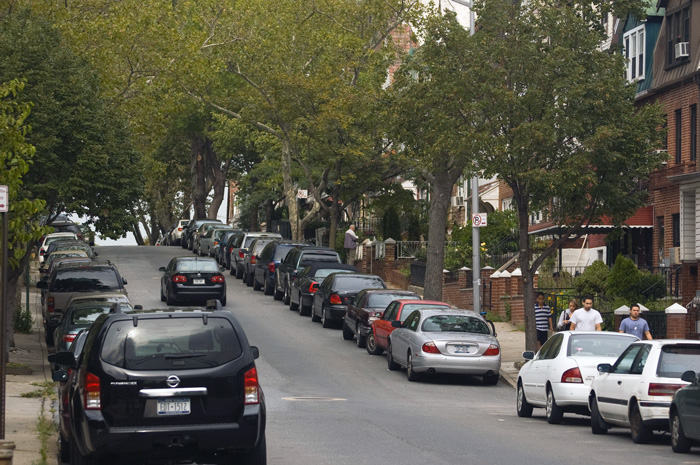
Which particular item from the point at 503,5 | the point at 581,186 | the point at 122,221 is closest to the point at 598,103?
the point at 581,186

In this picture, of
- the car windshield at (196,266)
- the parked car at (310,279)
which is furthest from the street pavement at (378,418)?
the car windshield at (196,266)

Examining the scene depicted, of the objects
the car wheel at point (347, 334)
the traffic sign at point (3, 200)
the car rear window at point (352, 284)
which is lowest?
the car wheel at point (347, 334)

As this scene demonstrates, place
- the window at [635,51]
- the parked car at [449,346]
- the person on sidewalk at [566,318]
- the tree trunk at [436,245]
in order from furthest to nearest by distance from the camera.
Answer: the window at [635,51] < the tree trunk at [436,245] < the person on sidewalk at [566,318] < the parked car at [449,346]

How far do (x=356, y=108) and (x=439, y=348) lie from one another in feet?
64.8

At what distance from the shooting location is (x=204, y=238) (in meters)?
56.9

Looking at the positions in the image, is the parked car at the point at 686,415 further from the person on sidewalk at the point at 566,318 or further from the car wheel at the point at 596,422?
the person on sidewalk at the point at 566,318

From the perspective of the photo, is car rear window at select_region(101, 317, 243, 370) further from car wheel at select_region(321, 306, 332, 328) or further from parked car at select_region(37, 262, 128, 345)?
car wheel at select_region(321, 306, 332, 328)

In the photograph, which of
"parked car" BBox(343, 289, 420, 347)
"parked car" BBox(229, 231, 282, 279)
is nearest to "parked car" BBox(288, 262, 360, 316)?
"parked car" BBox(343, 289, 420, 347)

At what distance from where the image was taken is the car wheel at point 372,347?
28.1m

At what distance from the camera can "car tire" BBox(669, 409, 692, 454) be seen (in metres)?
13.9

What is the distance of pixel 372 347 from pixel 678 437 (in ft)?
48.1

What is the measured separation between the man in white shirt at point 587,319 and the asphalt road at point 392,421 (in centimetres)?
192

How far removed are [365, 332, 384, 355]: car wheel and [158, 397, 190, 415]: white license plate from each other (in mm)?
17394

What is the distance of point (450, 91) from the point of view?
2589 cm
